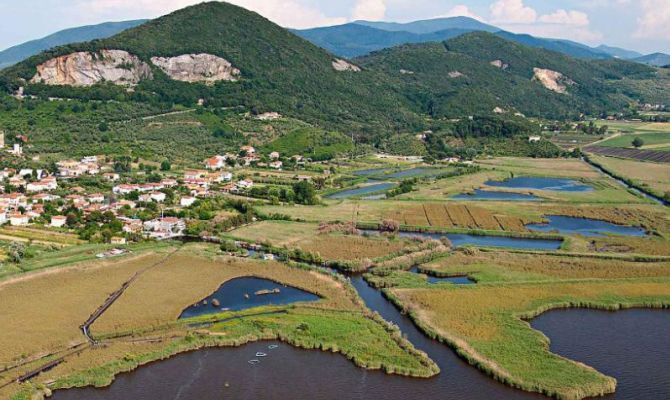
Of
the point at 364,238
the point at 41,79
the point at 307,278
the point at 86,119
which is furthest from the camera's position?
the point at 41,79

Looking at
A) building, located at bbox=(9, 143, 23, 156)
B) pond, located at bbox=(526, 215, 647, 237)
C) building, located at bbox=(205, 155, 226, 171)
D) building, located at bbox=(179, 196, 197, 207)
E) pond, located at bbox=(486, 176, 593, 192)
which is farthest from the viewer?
building, located at bbox=(205, 155, 226, 171)

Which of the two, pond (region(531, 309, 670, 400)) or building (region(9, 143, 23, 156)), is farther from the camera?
building (region(9, 143, 23, 156))

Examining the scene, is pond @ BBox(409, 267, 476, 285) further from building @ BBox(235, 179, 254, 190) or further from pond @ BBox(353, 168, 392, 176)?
pond @ BBox(353, 168, 392, 176)

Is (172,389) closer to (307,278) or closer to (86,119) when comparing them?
(307,278)

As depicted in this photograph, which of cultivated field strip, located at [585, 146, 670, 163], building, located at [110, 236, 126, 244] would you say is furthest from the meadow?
cultivated field strip, located at [585, 146, 670, 163]

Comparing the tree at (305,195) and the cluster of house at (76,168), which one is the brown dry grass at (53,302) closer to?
the tree at (305,195)

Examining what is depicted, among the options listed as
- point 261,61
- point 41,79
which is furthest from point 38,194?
point 261,61
